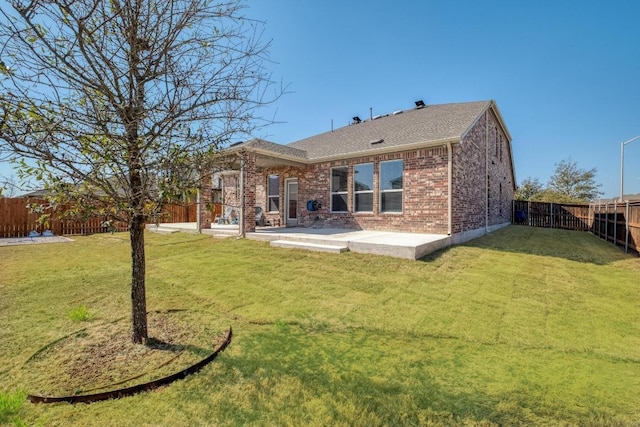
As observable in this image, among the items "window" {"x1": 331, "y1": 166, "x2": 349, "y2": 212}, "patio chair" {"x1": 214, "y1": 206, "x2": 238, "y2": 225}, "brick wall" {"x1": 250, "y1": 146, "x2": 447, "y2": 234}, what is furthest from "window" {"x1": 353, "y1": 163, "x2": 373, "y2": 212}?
"patio chair" {"x1": 214, "y1": 206, "x2": 238, "y2": 225}

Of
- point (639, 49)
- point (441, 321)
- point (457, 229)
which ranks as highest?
point (639, 49)

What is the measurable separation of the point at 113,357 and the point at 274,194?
1135 cm

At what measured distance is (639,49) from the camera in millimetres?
11953

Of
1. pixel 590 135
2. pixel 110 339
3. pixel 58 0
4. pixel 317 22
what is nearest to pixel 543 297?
pixel 110 339

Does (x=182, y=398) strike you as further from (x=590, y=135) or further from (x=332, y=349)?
(x=590, y=135)

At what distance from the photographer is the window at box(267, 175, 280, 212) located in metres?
13.8

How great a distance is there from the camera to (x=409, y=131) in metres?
10.7

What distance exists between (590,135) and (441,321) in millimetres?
29108

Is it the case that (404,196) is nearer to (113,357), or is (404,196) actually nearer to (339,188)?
(339,188)

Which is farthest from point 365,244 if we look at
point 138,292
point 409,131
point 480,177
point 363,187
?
point 480,177

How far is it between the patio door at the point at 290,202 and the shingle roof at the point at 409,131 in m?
1.81

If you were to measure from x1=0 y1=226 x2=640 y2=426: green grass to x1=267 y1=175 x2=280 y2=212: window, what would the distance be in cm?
664

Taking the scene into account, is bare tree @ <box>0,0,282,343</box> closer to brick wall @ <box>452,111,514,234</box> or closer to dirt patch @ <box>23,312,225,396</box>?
dirt patch @ <box>23,312,225,396</box>

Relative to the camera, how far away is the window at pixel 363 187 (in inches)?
415
